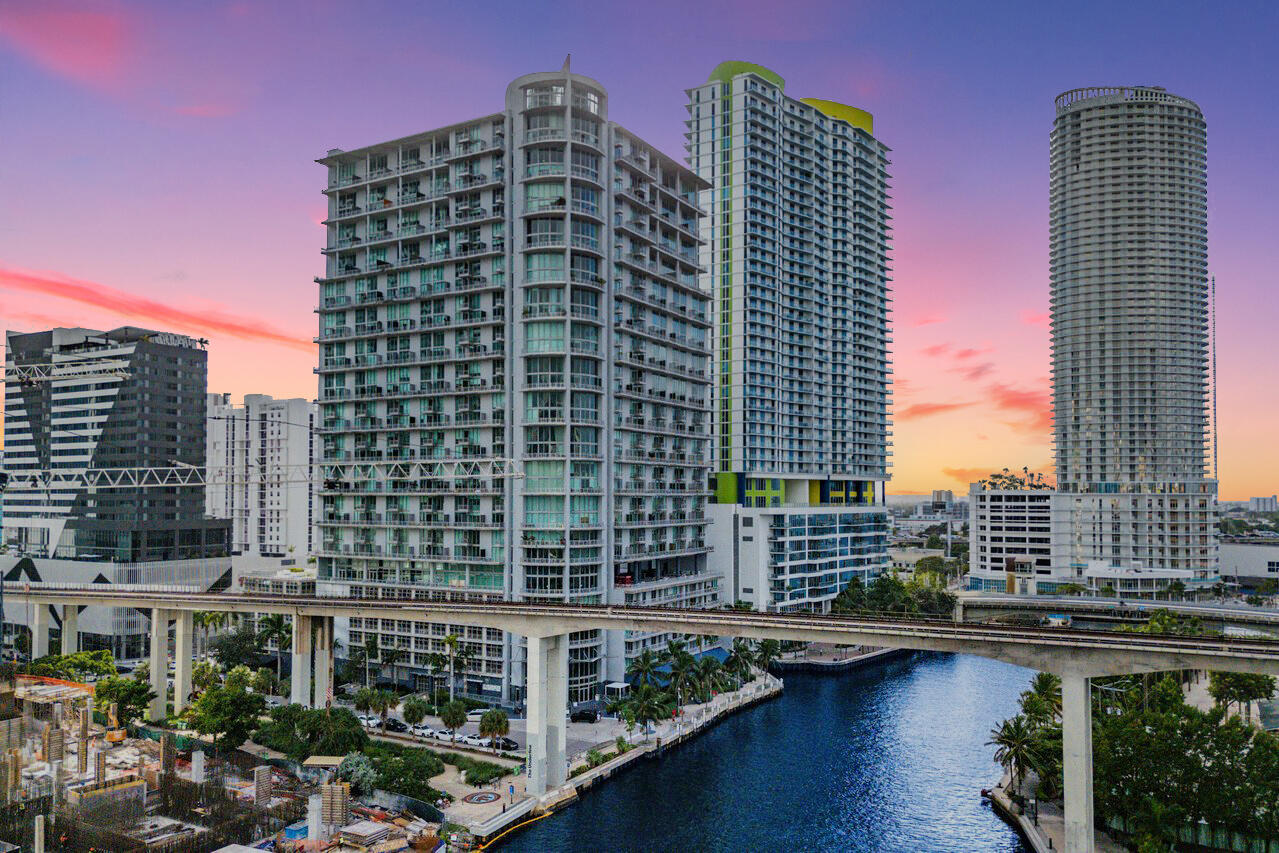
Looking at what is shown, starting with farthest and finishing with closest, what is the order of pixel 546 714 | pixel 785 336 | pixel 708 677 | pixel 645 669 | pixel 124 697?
pixel 785 336
pixel 708 677
pixel 645 669
pixel 124 697
pixel 546 714

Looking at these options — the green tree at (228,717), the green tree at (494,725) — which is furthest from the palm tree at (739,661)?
the green tree at (228,717)

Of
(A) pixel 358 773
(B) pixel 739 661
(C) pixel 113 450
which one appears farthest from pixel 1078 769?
(C) pixel 113 450

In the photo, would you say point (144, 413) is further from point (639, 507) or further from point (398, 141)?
point (639, 507)

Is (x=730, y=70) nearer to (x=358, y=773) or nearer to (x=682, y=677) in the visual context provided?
(x=682, y=677)

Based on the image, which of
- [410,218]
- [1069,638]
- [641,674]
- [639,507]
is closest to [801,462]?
[639,507]

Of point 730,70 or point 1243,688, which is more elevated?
point 730,70

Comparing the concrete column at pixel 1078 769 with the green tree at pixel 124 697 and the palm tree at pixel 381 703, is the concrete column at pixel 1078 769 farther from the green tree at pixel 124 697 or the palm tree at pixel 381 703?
the green tree at pixel 124 697
